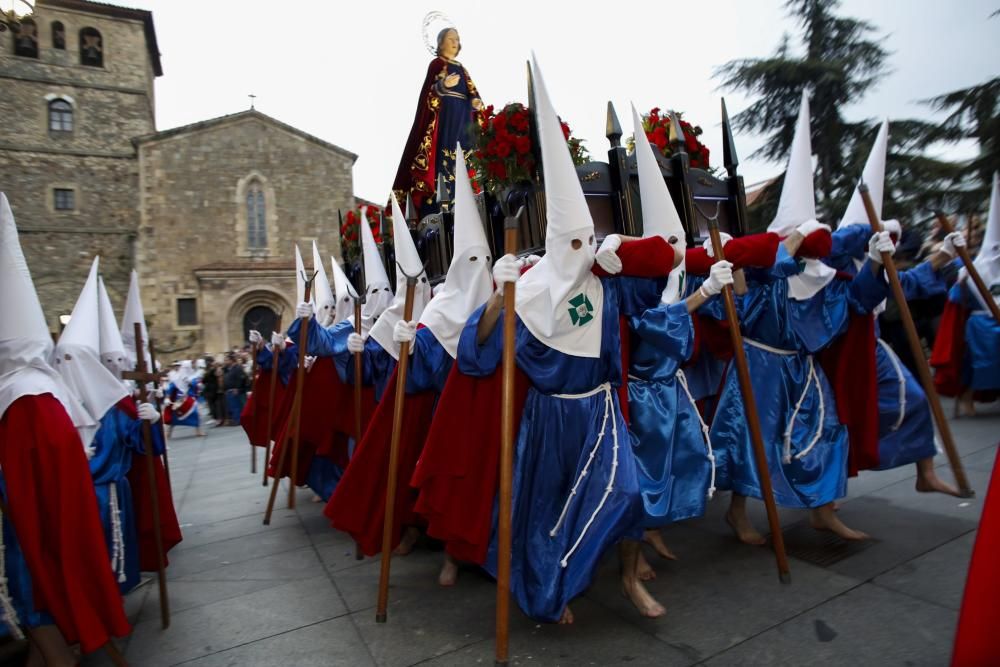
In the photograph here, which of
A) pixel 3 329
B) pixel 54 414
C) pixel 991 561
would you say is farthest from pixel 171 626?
pixel 991 561

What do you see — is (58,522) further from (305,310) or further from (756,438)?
(756,438)

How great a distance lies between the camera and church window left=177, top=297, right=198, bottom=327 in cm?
2455

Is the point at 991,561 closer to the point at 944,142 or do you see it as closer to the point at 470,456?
the point at 470,456

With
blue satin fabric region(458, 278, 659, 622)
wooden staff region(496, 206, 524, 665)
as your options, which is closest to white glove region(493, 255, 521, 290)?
wooden staff region(496, 206, 524, 665)

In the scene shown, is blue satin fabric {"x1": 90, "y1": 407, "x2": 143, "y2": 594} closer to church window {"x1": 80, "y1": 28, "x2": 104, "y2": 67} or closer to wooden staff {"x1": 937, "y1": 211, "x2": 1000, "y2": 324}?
wooden staff {"x1": 937, "y1": 211, "x2": 1000, "y2": 324}

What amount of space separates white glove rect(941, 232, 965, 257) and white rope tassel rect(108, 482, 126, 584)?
512 centimetres

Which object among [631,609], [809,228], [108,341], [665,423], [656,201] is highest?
[656,201]

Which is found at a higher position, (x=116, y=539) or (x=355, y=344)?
(x=355, y=344)

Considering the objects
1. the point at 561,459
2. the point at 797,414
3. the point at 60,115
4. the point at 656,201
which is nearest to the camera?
the point at 561,459

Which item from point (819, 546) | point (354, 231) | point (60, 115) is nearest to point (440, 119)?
point (354, 231)

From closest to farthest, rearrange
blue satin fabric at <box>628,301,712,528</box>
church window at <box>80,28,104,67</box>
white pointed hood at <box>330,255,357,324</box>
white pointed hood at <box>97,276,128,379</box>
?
blue satin fabric at <box>628,301,712,528</box>, white pointed hood at <box>97,276,128,379</box>, white pointed hood at <box>330,255,357,324</box>, church window at <box>80,28,104,67</box>

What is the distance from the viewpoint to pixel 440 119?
7418 mm

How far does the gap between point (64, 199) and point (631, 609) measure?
31.2 metres

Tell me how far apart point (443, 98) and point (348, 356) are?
368 centimetres
